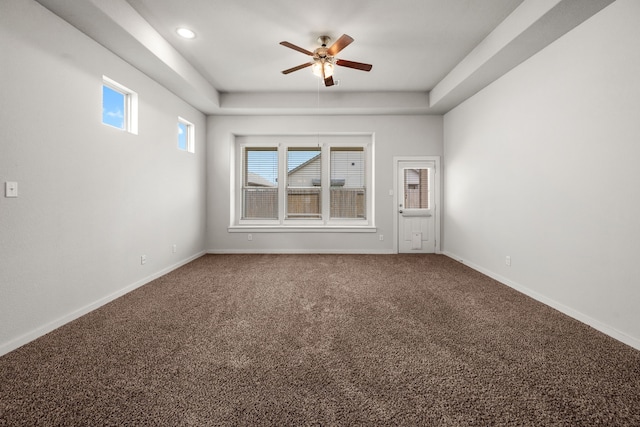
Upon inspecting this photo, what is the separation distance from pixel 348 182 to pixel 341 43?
3.05 metres

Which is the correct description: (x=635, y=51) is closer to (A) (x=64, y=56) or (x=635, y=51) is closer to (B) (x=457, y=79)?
(B) (x=457, y=79)

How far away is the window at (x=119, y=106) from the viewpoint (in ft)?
9.34

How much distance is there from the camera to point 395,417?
1.27 meters

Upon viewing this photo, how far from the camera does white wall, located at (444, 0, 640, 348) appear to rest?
2014 mm

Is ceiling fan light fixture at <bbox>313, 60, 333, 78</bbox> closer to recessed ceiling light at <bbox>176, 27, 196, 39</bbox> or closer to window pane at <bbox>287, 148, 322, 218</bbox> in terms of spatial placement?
recessed ceiling light at <bbox>176, 27, 196, 39</bbox>

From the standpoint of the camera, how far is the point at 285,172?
5453 millimetres

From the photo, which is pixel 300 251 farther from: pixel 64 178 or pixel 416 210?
pixel 64 178

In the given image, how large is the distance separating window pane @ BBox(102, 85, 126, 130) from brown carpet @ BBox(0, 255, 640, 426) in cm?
198

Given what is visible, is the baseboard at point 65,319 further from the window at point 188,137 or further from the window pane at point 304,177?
the window pane at point 304,177

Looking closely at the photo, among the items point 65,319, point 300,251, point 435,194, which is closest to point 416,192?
point 435,194

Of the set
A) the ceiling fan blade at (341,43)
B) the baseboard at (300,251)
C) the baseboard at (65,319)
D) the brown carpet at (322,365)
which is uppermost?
the ceiling fan blade at (341,43)

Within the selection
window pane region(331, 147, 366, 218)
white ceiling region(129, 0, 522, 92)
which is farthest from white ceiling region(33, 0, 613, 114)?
window pane region(331, 147, 366, 218)

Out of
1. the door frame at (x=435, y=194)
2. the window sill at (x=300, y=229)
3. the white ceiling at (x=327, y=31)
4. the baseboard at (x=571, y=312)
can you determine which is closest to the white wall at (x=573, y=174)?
the baseboard at (x=571, y=312)

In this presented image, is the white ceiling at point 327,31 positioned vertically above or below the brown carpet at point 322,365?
above
